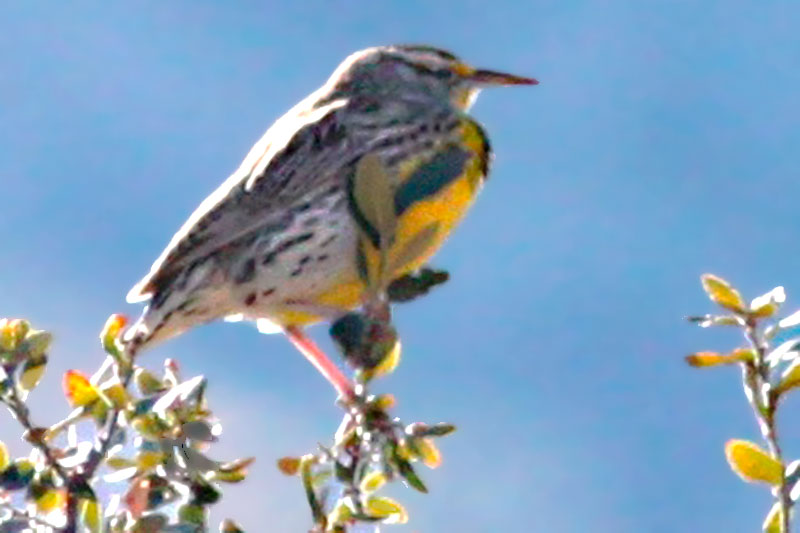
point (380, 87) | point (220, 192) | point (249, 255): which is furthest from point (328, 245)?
point (380, 87)

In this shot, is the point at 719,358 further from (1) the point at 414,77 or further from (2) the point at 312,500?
(1) the point at 414,77

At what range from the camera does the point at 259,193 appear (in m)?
3.74

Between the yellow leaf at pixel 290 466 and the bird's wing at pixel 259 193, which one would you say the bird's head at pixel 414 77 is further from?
the yellow leaf at pixel 290 466

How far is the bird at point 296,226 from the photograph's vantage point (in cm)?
348

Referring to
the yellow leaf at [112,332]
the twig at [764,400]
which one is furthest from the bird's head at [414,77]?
the twig at [764,400]

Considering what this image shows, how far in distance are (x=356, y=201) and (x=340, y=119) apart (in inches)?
85.2

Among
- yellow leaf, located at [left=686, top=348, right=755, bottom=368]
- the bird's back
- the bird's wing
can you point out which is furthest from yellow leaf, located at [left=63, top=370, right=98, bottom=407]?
the bird's wing

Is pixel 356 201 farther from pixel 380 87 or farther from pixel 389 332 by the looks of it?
pixel 380 87

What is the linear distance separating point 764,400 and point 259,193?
2302mm

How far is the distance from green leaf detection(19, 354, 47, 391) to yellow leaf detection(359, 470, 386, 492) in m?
0.46

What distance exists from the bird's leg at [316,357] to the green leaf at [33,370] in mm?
1650

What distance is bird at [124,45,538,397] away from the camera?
11.4 feet

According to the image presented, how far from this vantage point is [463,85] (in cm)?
440

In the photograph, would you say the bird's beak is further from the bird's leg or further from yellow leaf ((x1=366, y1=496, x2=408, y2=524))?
yellow leaf ((x1=366, y1=496, x2=408, y2=524))
